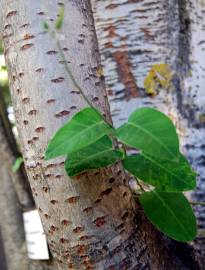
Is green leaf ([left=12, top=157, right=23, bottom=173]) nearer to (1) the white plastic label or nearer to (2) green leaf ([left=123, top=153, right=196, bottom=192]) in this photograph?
(1) the white plastic label

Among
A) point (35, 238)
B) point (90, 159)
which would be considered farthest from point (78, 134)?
point (35, 238)

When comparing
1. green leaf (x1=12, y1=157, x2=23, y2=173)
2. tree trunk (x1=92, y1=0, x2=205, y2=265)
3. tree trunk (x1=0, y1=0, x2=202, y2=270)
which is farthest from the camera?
green leaf (x1=12, y1=157, x2=23, y2=173)

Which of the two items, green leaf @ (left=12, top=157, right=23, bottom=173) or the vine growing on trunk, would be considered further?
green leaf @ (left=12, top=157, right=23, bottom=173)

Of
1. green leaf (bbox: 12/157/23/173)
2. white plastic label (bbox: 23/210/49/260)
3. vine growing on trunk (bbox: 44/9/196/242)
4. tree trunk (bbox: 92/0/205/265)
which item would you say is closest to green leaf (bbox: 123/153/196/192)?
vine growing on trunk (bbox: 44/9/196/242)

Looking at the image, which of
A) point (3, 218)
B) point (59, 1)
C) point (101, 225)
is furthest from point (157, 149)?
point (3, 218)

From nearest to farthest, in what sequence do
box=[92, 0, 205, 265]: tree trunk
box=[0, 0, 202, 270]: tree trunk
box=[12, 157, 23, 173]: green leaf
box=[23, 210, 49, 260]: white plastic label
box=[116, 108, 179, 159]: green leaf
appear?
1. box=[116, 108, 179, 159]: green leaf
2. box=[0, 0, 202, 270]: tree trunk
3. box=[92, 0, 205, 265]: tree trunk
4. box=[23, 210, 49, 260]: white plastic label
5. box=[12, 157, 23, 173]: green leaf

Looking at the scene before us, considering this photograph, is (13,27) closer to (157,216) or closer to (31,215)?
(157,216)

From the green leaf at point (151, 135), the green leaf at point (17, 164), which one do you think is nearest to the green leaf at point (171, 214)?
the green leaf at point (151, 135)
